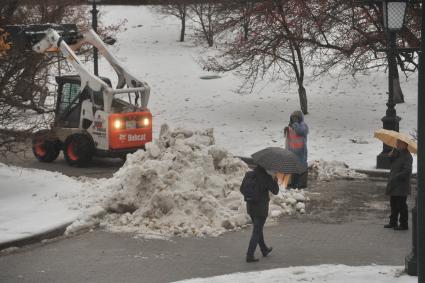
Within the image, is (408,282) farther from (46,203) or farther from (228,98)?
(228,98)

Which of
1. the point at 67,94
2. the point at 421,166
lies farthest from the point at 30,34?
the point at 421,166

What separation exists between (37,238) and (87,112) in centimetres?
762

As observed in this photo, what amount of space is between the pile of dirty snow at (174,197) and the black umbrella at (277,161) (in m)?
2.40

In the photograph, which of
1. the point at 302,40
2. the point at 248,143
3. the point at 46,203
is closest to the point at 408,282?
the point at 46,203

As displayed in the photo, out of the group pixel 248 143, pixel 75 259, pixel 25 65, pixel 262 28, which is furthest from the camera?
pixel 262 28

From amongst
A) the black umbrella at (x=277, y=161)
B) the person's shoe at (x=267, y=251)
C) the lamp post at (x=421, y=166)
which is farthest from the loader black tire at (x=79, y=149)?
the lamp post at (x=421, y=166)

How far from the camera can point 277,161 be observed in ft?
37.8

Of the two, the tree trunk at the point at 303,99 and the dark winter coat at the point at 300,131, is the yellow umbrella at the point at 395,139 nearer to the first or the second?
the dark winter coat at the point at 300,131

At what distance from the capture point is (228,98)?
29.4 meters

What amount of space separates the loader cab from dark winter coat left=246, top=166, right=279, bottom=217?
9.72 m

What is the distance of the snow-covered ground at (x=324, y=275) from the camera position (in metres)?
10.3

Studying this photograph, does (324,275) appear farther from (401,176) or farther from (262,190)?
(401,176)

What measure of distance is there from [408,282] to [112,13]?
116 ft

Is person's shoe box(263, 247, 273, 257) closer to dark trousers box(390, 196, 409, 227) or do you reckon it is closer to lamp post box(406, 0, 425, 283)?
dark trousers box(390, 196, 409, 227)
